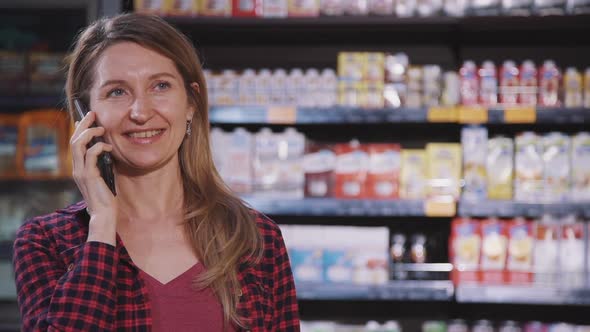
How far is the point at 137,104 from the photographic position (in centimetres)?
146

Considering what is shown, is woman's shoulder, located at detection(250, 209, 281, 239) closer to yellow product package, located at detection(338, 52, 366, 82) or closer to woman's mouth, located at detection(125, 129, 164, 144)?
woman's mouth, located at detection(125, 129, 164, 144)

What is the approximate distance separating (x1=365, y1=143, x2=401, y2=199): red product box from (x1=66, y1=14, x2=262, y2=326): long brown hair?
177cm

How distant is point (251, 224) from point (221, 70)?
230cm

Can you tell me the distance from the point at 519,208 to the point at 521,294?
37 centimetres

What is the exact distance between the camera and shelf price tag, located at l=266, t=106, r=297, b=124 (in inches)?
128

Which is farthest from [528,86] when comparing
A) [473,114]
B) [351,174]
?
[351,174]

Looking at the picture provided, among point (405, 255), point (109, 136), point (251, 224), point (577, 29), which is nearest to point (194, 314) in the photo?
point (251, 224)

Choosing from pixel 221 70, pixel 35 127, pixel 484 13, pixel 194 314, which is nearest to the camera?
pixel 194 314

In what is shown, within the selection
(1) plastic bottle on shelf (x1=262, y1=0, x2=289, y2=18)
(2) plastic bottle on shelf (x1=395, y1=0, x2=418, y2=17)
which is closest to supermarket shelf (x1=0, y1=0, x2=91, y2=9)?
(1) plastic bottle on shelf (x1=262, y1=0, x2=289, y2=18)

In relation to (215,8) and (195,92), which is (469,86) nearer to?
(215,8)

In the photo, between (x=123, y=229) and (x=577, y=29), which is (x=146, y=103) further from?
(x=577, y=29)

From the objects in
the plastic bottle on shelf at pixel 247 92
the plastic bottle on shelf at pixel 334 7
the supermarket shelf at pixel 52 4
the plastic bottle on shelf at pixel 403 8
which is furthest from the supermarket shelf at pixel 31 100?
the plastic bottle on shelf at pixel 403 8

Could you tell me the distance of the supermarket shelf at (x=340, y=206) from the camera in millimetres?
3213

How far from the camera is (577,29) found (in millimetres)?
3545
